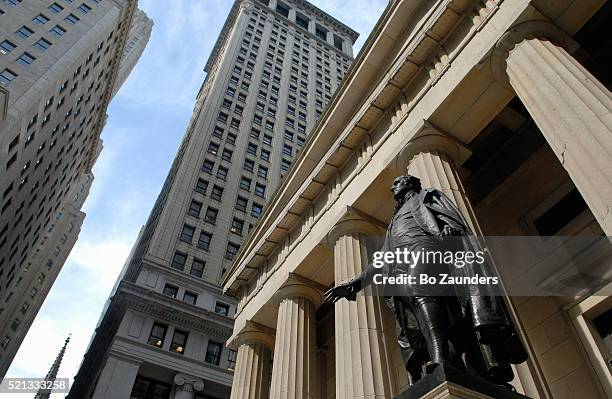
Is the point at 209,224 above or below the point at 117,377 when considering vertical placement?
above

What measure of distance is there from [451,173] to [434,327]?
801 cm

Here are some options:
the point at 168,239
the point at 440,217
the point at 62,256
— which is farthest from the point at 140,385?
the point at 62,256

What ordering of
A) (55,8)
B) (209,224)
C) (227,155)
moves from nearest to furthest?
(209,224) < (55,8) < (227,155)

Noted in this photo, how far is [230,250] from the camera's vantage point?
148 ft

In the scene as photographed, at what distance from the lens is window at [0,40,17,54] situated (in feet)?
122

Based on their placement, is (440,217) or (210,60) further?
(210,60)

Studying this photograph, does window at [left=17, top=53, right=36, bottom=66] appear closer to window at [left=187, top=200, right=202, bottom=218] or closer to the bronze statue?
window at [left=187, top=200, right=202, bottom=218]

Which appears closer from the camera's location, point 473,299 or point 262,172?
point 473,299

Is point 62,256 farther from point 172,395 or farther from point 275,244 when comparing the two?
point 275,244

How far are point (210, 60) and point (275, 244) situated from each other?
298ft

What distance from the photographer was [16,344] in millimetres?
90125

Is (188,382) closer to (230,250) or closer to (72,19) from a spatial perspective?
(230,250)

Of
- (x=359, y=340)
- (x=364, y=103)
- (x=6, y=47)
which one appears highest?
(x=6, y=47)

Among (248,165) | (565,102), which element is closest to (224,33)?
(248,165)
